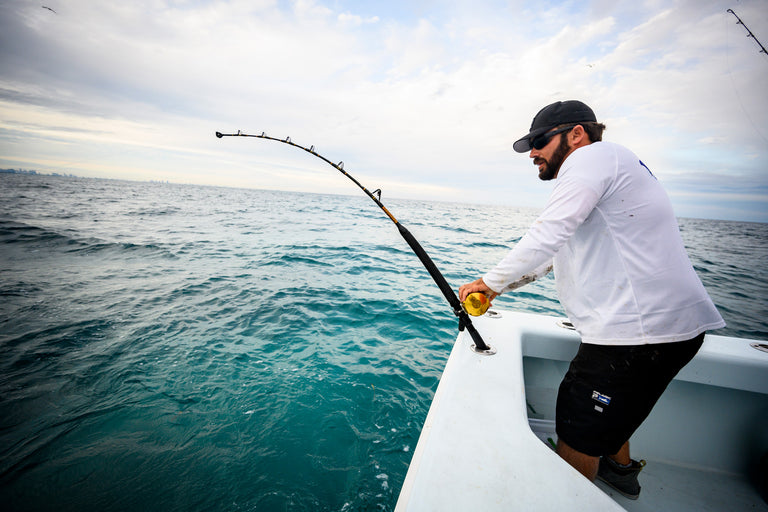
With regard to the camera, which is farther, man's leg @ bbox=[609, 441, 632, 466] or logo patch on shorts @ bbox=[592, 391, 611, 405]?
man's leg @ bbox=[609, 441, 632, 466]

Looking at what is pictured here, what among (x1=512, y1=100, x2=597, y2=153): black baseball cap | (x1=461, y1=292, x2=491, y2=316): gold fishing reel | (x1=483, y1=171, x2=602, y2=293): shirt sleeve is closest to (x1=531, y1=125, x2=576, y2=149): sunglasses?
(x1=512, y1=100, x2=597, y2=153): black baseball cap

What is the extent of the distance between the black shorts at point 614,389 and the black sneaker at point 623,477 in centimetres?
57

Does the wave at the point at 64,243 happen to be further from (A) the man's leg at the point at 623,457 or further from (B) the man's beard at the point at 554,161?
(A) the man's leg at the point at 623,457

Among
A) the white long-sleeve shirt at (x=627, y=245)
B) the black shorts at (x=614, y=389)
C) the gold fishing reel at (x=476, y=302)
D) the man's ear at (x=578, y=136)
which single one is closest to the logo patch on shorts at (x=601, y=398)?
the black shorts at (x=614, y=389)

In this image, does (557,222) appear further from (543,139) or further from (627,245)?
(543,139)

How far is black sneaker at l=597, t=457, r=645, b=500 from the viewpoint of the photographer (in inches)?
69.3

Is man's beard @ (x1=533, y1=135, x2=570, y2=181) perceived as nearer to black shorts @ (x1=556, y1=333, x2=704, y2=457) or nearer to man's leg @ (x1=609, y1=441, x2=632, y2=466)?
black shorts @ (x1=556, y1=333, x2=704, y2=457)

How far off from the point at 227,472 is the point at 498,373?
235 centimetres

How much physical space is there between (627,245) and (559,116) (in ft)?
2.60

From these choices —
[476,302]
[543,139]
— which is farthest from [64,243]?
[543,139]

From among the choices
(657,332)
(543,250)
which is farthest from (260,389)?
(657,332)

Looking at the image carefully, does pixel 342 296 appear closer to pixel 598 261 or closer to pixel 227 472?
pixel 227 472

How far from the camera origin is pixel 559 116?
1.58 m

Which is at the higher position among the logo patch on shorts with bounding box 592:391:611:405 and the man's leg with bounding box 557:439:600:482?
the logo patch on shorts with bounding box 592:391:611:405
